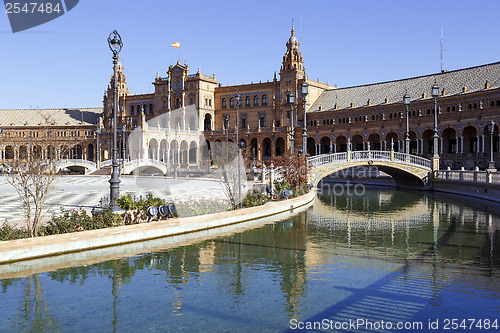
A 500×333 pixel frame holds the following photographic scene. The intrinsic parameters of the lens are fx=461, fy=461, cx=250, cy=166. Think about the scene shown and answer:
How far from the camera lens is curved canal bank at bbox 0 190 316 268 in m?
13.6

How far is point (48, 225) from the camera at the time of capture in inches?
617

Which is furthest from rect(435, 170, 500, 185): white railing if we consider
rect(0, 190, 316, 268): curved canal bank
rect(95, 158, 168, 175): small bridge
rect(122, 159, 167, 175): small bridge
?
rect(122, 159, 167, 175): small bridge

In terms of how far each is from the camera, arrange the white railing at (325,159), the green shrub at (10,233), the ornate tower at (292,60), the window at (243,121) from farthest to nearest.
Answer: the window at (243,121) < the ornate tower at (292,60) < the white railing at (325,159) < the green shrub at (10,233)

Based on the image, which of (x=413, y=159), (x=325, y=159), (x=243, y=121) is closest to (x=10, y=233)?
(x=325, y=159)

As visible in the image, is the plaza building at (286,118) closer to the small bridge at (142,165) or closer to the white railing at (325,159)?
the small bridge at (142,165)

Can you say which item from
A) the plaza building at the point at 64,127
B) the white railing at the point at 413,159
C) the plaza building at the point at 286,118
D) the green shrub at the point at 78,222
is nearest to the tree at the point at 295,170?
the white railing at the point at 413,159

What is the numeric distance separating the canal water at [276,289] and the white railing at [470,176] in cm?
1641

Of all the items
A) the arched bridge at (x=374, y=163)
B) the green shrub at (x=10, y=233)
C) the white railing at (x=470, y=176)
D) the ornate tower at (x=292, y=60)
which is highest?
the ornate tower at (x=292, y=60)

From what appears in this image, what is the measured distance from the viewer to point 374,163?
43.2 meters

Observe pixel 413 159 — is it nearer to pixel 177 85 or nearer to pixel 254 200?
pixel 254 200

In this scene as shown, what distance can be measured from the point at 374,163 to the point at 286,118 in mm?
44012

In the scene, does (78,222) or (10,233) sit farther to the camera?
(78,222)

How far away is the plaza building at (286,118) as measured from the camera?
62.5 metres

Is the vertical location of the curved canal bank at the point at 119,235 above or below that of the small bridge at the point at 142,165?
below
